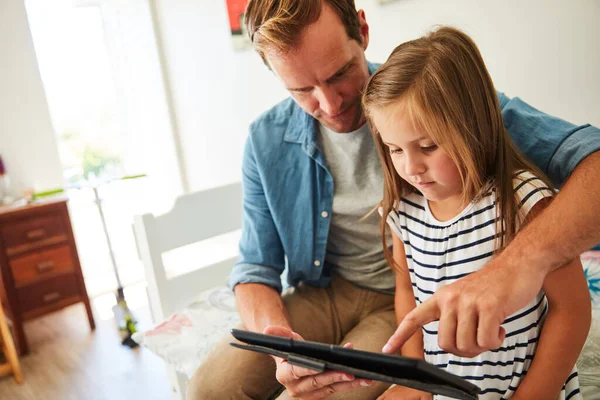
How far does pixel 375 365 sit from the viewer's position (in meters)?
0.52

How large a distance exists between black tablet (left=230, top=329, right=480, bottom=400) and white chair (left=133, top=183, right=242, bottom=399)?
88 centimetres

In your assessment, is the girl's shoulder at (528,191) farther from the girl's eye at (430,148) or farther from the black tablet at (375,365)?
the black tablet at (375,365)

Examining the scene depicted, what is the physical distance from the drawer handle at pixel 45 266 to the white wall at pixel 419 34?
103 cm

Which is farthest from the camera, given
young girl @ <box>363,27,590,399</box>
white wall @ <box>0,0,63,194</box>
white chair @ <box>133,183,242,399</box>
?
white wall @ <box>0,0,63,194</box>

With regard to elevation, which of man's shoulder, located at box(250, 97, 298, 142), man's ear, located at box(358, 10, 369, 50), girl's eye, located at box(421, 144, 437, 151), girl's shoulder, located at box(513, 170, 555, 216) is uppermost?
man's ear, located at box(358, 10, 369, 50)

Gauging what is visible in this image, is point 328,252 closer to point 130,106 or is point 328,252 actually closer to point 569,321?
point 569,321

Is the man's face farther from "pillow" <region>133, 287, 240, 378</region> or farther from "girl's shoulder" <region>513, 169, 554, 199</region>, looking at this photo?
"pillow" <region>133, 287, 240, 378</region>

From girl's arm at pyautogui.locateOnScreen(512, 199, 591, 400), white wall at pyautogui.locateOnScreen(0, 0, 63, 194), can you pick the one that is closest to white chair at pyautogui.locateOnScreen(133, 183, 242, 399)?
girl's arm at pyautogui.locateOnScreen(512, 199, 591, 400)

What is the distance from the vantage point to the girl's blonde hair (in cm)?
→ 74

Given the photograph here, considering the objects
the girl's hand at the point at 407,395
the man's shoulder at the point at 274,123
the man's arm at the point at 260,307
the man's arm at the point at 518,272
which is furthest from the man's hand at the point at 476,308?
the man's shoulder at the point at 274,123

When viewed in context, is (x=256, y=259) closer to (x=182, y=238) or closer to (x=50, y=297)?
(x=182, y=238)

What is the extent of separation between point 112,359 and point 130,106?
1905 mm

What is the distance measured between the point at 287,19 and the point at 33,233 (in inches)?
86.9

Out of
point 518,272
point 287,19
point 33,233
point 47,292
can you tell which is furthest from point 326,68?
point 47,292
